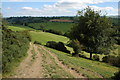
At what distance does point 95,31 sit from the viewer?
26906mm

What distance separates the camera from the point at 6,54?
9.71 metres

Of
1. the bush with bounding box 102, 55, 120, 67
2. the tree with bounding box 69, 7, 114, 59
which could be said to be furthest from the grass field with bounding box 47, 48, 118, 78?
the tree with bounding box 69, 7, 114, 59

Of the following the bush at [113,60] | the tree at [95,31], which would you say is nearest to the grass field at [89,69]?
the bush at [113,60]

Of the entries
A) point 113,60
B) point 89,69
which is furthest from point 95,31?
point 89,69

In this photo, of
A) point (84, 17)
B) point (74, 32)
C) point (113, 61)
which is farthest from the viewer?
point (74, 32)

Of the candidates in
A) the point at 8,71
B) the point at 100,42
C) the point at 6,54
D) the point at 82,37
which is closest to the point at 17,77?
the point at 8,71

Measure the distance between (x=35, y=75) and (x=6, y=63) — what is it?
95.0 inches

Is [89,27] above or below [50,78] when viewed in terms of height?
above

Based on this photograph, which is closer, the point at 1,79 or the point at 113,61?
the point at 1,79

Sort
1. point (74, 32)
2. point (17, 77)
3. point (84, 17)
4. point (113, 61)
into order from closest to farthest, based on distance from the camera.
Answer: point (17, 77) → point (113, 61) → point (84, 17) → point (74, 32)

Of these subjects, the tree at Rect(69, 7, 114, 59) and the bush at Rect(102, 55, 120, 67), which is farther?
the tree at Rect(69, 7, 114, 59)

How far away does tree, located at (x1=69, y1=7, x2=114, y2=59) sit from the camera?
2628 centimetres

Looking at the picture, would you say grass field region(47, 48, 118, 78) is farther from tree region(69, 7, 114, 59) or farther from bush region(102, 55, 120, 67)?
tree region(69, 7, 114, 59)

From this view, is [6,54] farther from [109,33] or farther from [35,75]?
[109,33]
